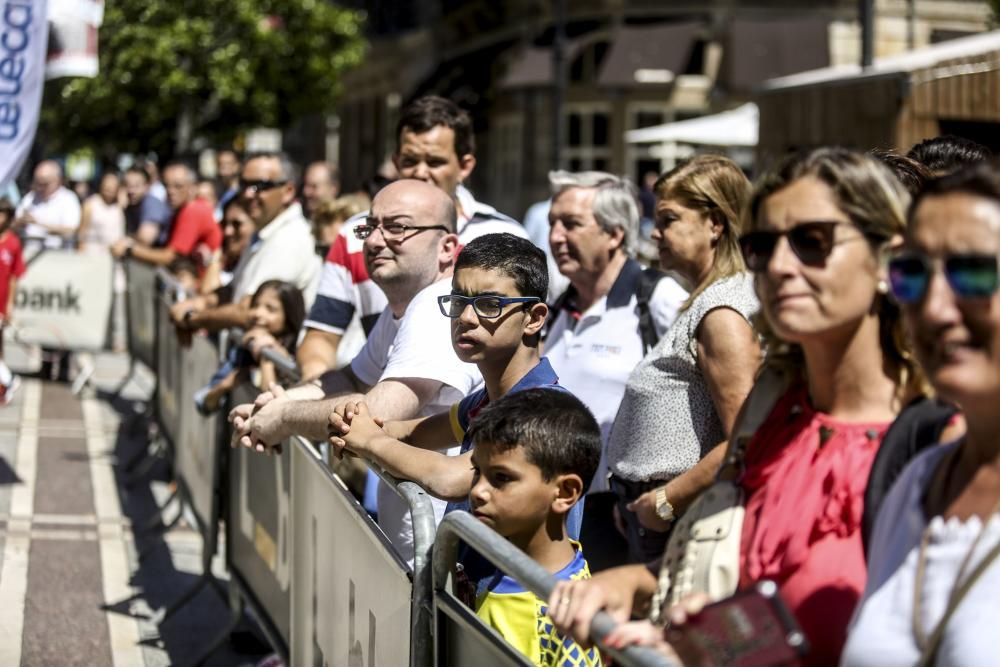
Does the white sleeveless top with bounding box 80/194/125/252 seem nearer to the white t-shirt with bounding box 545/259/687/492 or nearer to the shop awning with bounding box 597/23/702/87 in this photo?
the shop awning with bounding box 597/23/702/87

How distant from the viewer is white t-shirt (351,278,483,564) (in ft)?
15.3

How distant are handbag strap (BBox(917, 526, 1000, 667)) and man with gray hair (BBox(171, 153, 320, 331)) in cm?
A: 590

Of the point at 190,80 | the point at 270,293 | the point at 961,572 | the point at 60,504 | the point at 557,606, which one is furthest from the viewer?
the point at 190,80

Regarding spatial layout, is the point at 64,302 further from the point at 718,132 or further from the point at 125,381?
the point at 718,132

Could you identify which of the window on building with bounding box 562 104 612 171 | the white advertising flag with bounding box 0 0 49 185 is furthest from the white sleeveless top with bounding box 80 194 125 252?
the window on building with bounding box 562 104 612 171

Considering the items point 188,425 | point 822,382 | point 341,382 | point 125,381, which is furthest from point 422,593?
point 125,381

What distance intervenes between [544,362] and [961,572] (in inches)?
88.0

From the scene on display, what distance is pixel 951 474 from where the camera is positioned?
238 centimetres

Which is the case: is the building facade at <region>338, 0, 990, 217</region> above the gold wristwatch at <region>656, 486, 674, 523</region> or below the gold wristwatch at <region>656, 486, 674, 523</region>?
above

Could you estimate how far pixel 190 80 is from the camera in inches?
1422

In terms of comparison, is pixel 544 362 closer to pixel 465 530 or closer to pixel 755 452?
pixel 465 530

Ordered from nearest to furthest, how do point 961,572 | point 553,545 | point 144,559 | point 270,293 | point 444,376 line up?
point 961,572 < point 553,545 < point 444,376 < point 270,293 < point 144,559

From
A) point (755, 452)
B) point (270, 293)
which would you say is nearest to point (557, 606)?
point (755, 452)

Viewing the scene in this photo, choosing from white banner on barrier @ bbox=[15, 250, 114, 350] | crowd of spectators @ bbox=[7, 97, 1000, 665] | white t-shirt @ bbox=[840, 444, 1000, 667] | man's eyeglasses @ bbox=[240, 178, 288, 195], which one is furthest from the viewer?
white banner on barrier @ bbox=[15, 250, 114, 350]
